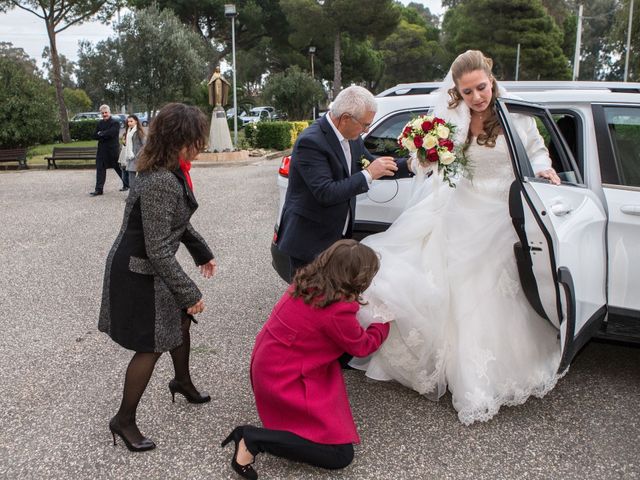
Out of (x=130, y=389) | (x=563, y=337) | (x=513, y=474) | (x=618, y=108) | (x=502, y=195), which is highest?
(x=618, y=108)

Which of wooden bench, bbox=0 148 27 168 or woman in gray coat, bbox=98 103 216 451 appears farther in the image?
wooden bench, bbox=0 148 27 168

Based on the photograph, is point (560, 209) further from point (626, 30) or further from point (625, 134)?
point (626, 30)

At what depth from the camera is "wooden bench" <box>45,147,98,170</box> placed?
16.8 metres

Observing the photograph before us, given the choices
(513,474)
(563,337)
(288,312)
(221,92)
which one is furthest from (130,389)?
(221,92)

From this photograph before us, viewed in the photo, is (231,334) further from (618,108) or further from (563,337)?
(618,108)

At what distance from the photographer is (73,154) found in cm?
1695

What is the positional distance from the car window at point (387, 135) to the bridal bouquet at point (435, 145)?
3.34 feet

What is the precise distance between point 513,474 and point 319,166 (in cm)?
183

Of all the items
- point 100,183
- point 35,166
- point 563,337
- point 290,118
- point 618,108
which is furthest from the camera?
point 290,118

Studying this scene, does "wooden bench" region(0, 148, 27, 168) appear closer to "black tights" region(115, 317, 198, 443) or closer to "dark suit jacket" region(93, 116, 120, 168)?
"dark suit jacket" region(93, 116, 120, 168)

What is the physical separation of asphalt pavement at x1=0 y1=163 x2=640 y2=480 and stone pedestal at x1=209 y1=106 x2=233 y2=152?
11946 millimetres

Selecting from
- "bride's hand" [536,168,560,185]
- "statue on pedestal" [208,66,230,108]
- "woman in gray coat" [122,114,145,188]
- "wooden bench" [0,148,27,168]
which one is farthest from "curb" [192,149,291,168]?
"bride's hand" [536,168,560,185]

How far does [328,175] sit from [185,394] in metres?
1.54

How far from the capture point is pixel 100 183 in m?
11.7
